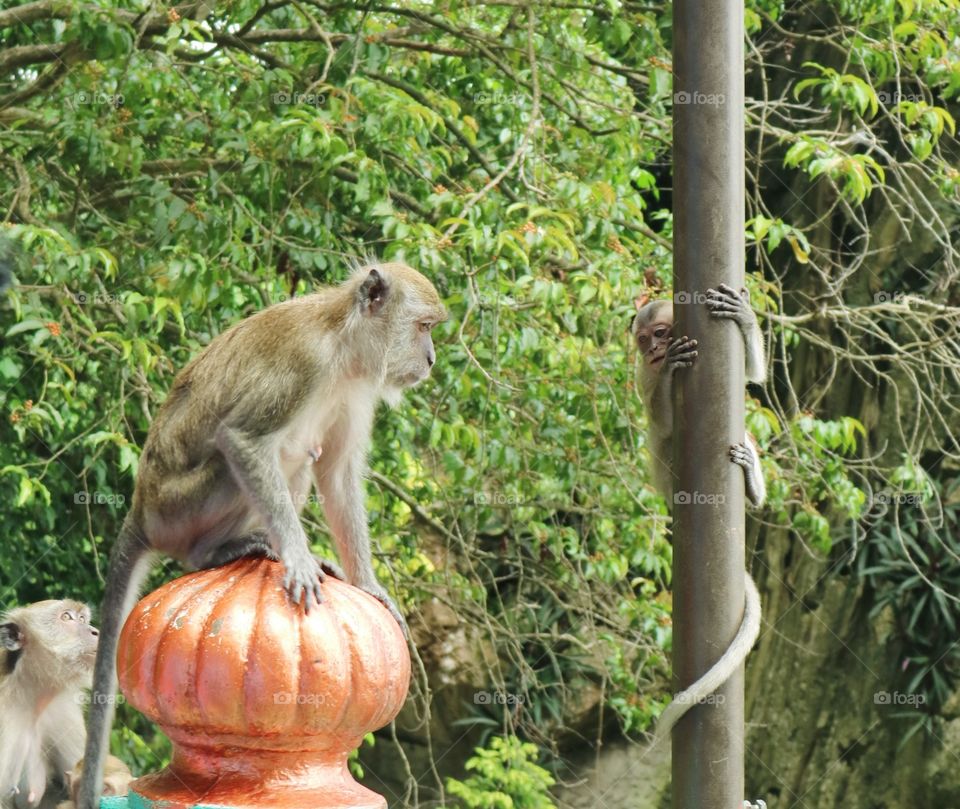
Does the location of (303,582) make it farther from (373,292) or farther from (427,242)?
(427,242)

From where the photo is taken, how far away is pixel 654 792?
9.27 m

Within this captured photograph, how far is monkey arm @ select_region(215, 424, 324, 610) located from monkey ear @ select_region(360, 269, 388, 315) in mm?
458

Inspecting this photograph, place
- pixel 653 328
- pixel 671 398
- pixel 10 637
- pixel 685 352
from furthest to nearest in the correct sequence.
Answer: pixel 653 328, pixel 10 637, pixel 671 398, pixel 685 352

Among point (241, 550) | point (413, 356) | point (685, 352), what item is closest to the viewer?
point (685, 352)

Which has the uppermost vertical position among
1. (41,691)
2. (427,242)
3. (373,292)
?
(427,242)

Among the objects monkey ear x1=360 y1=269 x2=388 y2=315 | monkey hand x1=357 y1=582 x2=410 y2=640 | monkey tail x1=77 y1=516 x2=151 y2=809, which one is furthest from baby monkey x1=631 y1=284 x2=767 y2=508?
monkey tail x1=77 y1=516 x2=151 y2=809

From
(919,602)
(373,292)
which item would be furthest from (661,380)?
(919,602)

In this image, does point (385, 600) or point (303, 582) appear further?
point (385, 600)

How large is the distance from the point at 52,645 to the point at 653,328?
103 inches

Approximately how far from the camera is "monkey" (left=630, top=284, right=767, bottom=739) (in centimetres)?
252

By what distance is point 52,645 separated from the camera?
4.52 meters

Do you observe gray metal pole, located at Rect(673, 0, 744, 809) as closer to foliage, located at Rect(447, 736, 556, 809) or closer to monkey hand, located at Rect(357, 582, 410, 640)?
monkey hand, located at Rect(357, 582, 410, 640)

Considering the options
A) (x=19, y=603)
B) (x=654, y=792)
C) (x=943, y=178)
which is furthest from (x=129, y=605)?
(x=654, y=792)

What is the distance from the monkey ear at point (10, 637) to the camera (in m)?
4.34
